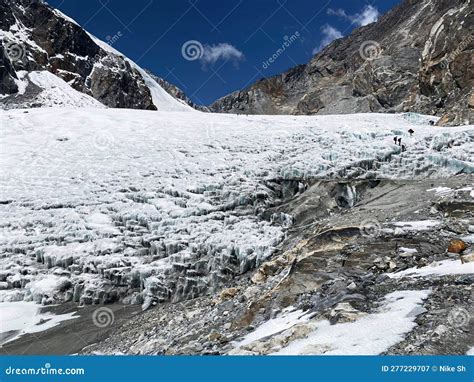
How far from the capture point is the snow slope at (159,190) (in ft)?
A: 47.9

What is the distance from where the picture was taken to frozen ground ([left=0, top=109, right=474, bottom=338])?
1456 cm

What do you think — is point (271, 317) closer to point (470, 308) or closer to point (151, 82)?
point (470, 308)

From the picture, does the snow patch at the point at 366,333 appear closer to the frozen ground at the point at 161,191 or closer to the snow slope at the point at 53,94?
the frozen ground at the point at 161,191

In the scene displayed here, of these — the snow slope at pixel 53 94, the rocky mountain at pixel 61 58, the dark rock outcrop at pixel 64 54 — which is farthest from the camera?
the dark rock outcrop at pixel 64 54

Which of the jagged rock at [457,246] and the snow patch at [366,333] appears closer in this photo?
the snow patch at [366,333]

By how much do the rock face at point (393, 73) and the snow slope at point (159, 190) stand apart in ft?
32.2

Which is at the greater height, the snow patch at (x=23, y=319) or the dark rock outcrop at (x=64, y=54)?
the dark rock outcrop at (x=64, y=54)

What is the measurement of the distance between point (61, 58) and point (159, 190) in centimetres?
10217

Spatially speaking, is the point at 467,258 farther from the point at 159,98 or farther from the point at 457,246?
the point at 159,98

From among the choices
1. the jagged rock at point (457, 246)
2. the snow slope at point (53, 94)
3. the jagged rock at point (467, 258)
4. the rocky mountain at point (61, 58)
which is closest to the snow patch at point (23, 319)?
the jagged rock at point (457, 246)

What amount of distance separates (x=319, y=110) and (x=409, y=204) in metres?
78.1

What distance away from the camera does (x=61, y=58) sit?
109 meters

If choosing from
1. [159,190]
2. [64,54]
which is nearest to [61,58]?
[64,54]

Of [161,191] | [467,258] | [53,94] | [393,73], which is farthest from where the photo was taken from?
[53,94]
